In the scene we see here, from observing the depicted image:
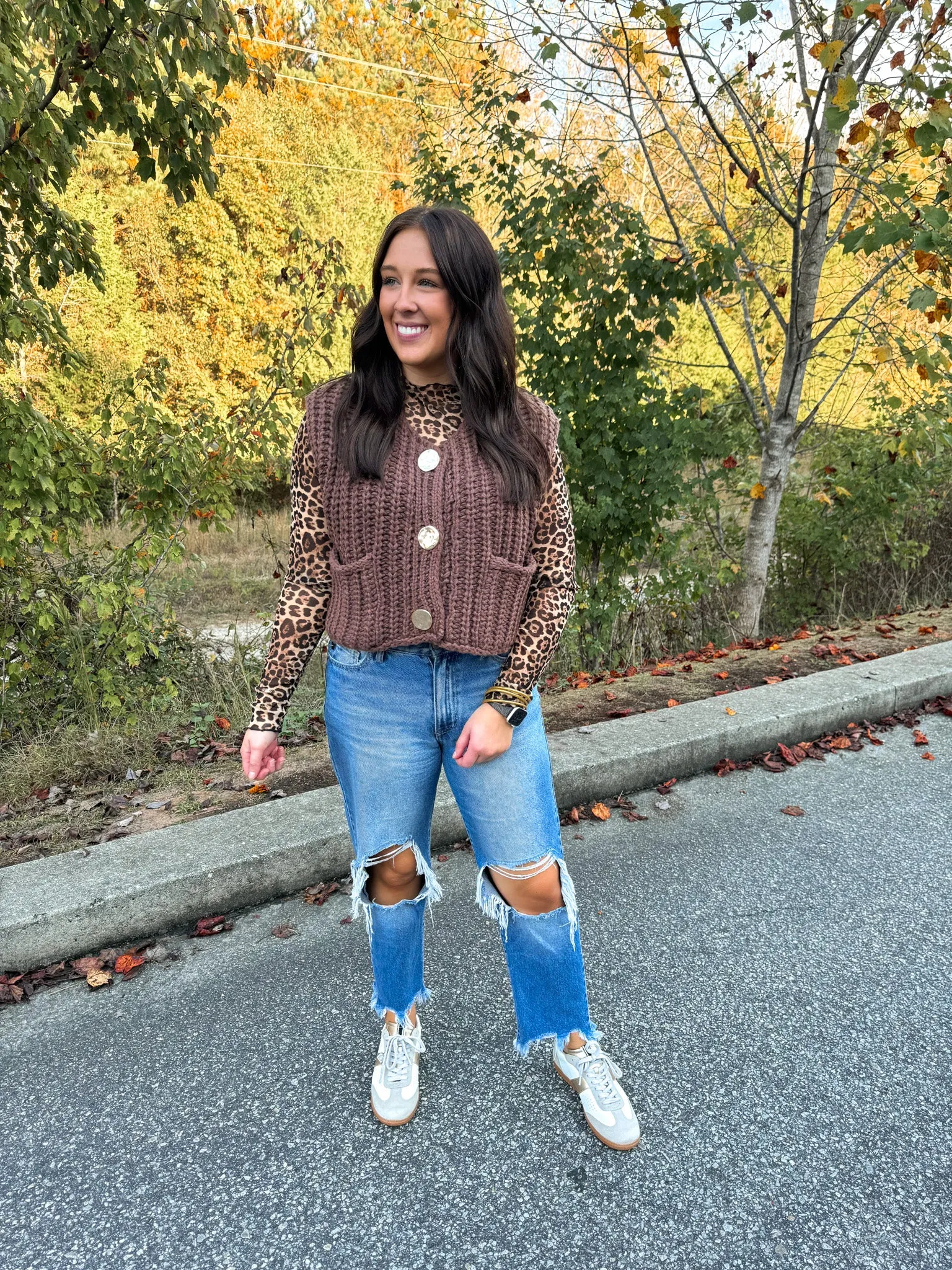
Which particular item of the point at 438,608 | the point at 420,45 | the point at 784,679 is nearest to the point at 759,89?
the point at 784,679

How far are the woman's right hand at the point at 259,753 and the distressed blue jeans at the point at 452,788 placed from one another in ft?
0.44

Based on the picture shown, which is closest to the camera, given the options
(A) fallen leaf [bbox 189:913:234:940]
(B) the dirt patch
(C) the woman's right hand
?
(C) the woman's right hand

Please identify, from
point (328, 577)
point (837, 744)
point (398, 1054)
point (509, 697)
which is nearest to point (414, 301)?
point (328, 577)

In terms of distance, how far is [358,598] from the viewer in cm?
173

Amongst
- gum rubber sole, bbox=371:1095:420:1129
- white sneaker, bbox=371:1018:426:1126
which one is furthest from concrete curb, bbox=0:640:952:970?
gum rubber sole, bbox=371:1095:420:1129

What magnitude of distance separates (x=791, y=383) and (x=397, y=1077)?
5342mm

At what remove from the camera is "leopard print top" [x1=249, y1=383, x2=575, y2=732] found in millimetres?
1732

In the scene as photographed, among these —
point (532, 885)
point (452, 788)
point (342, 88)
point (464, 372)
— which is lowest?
point (532, 885)

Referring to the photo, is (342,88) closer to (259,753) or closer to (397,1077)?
(259,753)

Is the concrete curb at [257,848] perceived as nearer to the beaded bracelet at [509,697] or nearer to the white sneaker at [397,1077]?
the white sneaker at [397,1077]

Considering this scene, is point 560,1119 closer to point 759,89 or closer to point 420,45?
point 759,89

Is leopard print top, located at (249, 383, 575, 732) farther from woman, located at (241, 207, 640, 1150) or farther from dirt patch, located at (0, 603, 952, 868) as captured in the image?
dirt patch, located at (0, 603, 952, 868)

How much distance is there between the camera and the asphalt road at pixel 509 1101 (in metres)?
1.61

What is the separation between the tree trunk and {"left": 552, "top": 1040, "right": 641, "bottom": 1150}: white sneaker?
188 inches
